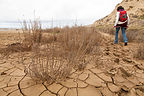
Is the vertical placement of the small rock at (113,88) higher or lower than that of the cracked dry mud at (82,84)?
lower

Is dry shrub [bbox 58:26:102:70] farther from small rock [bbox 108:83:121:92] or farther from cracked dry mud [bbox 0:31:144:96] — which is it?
small rock [bbox 108:83:121:92]

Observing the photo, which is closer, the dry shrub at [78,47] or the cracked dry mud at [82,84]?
the cracked dry mud at [82,84]

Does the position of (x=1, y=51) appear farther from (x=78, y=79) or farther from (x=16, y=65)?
(x=78, y=79)

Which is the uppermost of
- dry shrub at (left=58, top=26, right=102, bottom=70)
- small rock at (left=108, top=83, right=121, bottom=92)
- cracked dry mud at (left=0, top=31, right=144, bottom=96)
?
dry shrub at (left=58, top=26, right=102, bottom=70)

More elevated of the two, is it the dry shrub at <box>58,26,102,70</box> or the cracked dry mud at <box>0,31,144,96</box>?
the dry shrub at <box>58,26,102,70</box>

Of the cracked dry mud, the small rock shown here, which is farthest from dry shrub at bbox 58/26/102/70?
the small rock

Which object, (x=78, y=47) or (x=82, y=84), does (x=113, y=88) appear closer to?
(x=82, y=84)

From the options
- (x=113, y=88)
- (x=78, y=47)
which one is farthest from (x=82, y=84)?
(x=78, y=47)

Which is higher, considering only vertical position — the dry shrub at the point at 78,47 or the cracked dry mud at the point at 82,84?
the dry shrub at the point at 78,47

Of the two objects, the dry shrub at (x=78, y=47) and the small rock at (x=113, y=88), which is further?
the dry shrub at (x=78, y=47)

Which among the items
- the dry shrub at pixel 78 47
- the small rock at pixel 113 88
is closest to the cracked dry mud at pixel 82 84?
the small rock at pixel 113 88

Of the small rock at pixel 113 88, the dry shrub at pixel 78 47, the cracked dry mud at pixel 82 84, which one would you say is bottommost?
the small rock at pixel 113 88

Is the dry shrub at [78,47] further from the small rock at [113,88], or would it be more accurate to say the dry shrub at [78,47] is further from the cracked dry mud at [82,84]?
the small rock at [113,88]

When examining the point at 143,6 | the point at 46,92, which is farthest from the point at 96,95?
the point at 143,6
